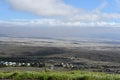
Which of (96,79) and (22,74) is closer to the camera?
(96,79)

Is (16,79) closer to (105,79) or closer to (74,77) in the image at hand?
(74,77)

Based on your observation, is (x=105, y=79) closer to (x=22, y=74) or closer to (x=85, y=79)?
(x=85, y=79)

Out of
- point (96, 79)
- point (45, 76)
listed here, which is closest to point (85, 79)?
point (96, 79)

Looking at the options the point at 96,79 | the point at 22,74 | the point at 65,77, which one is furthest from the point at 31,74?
the point at 96,79

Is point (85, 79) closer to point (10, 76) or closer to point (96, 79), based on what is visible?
point (96, 79)

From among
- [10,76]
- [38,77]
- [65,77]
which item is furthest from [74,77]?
[10,76]

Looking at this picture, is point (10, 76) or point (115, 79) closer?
point (115, 79)

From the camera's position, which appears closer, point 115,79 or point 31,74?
point 115,79
